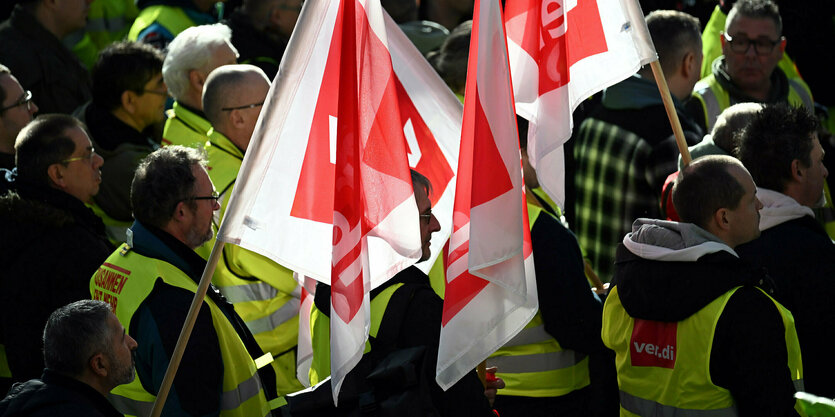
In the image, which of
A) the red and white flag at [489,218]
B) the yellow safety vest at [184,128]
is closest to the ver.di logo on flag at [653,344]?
the red and white flag at [489,218]

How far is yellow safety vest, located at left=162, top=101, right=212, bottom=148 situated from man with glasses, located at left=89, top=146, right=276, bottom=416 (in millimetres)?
1703

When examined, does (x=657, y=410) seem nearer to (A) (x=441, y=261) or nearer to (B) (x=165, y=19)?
(A) (x=441, y=261)

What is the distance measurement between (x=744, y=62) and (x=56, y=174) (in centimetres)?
417

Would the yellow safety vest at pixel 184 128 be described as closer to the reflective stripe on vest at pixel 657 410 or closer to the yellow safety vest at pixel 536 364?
the yellow safety vest at pixel 536 364

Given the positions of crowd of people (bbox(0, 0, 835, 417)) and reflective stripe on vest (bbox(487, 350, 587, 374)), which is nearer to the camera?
crowd of people (bbox(0, 0, 835, 417))

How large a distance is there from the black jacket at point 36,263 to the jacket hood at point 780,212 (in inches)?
113

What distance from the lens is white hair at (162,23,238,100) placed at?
5965 millimetres

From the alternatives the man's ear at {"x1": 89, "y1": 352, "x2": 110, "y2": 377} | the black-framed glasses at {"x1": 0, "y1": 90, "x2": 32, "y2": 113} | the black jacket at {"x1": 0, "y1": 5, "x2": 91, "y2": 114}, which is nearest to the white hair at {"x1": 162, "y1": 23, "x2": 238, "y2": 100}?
the black-framed glasses at {"x1": 0, "y1": 90, "x2": 32, "y2": 113}

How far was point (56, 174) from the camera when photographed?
483cm

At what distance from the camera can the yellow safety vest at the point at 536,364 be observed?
14.6ft

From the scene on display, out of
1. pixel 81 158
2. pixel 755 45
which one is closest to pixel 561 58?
pixel 81 158

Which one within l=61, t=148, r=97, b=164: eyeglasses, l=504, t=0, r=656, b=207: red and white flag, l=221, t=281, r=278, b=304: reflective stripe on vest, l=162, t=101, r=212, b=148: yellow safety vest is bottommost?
l=221, t=281, r=278, b=304: reflective stripe on vest

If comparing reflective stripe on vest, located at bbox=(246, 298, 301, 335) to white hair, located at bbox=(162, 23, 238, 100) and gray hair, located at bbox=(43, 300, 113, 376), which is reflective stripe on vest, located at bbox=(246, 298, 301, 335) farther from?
gray hair, located at bbox=(43, 300, 113, 376)

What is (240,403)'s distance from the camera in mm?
3852
